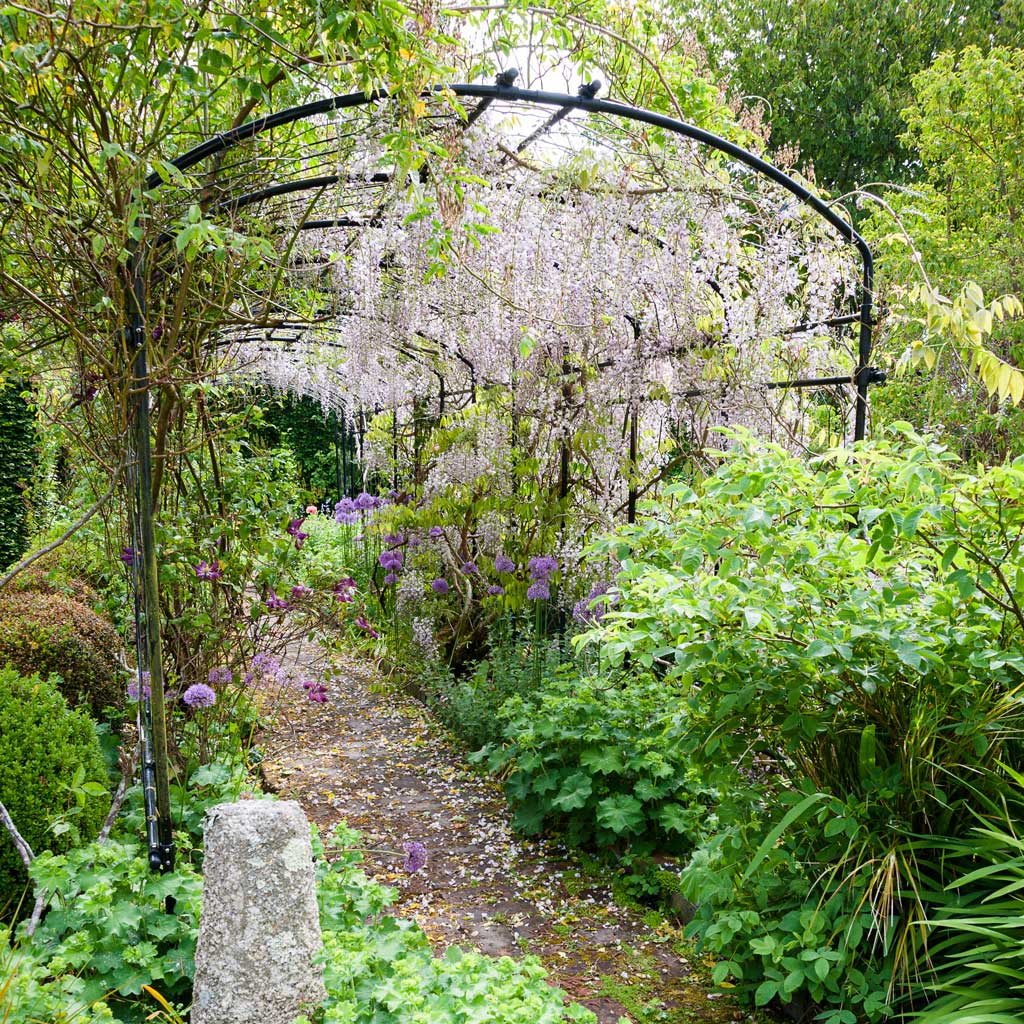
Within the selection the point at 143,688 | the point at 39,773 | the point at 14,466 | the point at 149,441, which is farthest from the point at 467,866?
the point at 14,466

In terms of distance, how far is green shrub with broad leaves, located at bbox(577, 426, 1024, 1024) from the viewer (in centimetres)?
219

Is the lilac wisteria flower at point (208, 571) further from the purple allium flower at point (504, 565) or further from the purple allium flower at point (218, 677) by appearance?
the purple allium flower at point (504, 565)

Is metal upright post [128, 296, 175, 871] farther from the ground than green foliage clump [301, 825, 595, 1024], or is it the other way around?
metal upright post [128, 296, 175, 871]

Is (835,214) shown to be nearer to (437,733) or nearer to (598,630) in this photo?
(598,630)

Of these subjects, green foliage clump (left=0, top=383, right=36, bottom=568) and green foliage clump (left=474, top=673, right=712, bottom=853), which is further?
green foliage clump (left=0, top=383, right=36, bottom=568)

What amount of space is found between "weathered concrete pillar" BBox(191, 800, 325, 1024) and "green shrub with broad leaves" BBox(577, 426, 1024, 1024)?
3.22 feet

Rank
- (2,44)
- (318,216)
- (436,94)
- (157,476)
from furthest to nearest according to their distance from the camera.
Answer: (318,216) → (157,476) → (436,94) → (2,44)

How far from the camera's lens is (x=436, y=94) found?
8.50ft

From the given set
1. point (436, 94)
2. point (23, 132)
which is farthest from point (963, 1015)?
point (23, 132)

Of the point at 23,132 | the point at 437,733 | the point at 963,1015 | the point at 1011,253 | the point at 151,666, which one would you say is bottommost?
the point at 437,733

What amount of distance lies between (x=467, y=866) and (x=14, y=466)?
5439 millimetres

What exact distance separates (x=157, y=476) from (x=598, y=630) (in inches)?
68.5

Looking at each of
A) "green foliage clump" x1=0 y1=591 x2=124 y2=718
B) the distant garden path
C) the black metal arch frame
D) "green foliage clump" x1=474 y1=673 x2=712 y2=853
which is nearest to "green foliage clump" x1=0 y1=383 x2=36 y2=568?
the distant garden path

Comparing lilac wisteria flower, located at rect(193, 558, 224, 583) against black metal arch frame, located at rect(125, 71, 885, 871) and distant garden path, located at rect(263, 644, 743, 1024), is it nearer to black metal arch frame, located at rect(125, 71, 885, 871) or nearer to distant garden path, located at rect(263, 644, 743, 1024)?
black metal arch frame, located at rect(125, 71, 885, 871)
